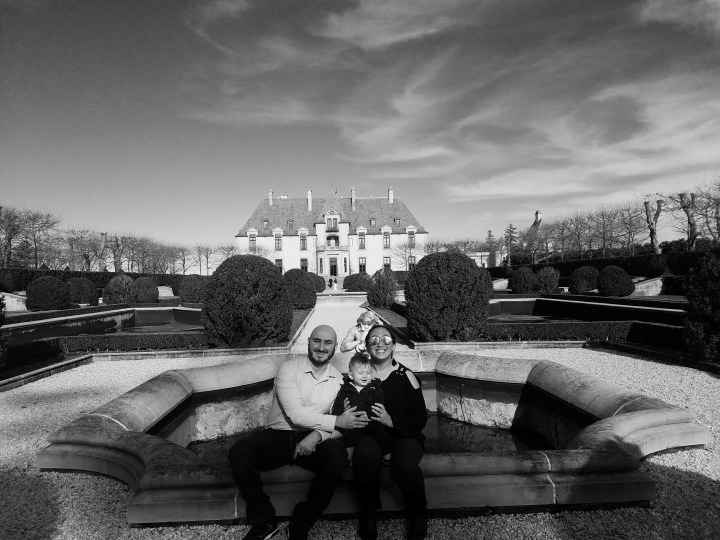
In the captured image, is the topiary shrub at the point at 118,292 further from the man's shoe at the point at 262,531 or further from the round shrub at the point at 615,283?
the round shrub at the point at 615,283

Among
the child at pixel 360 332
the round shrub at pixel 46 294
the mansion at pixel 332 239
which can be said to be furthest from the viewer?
the mansion at pixel 332 239

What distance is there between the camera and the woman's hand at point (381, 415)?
2.87 metres

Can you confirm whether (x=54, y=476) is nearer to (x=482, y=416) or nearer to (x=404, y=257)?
(x=482, y=416)

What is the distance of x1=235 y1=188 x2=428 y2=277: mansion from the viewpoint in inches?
1930

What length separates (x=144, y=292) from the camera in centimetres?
2222

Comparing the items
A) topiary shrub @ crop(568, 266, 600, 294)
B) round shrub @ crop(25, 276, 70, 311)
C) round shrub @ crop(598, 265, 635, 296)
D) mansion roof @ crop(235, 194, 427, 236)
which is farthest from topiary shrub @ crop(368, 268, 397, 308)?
mansion roof @ crop(235, 194, 427, 236)

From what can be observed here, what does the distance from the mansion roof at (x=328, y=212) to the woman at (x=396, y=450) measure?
46565 millimetres

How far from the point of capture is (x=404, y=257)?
48969mm

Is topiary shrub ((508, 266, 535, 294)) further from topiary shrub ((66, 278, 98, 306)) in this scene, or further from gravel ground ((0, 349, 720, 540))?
topiary shrub ((66, 278, 98, 306))

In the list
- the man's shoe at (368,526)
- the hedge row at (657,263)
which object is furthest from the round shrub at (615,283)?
the man's shoe at (368,526)

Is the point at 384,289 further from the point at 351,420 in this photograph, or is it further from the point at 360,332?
the point at 351,420

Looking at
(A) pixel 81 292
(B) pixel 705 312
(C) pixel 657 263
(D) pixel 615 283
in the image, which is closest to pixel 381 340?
(B) pixel 705 312

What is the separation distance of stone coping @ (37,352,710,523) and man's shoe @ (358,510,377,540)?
143 millimetres

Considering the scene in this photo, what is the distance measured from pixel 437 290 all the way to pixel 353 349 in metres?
4.01
